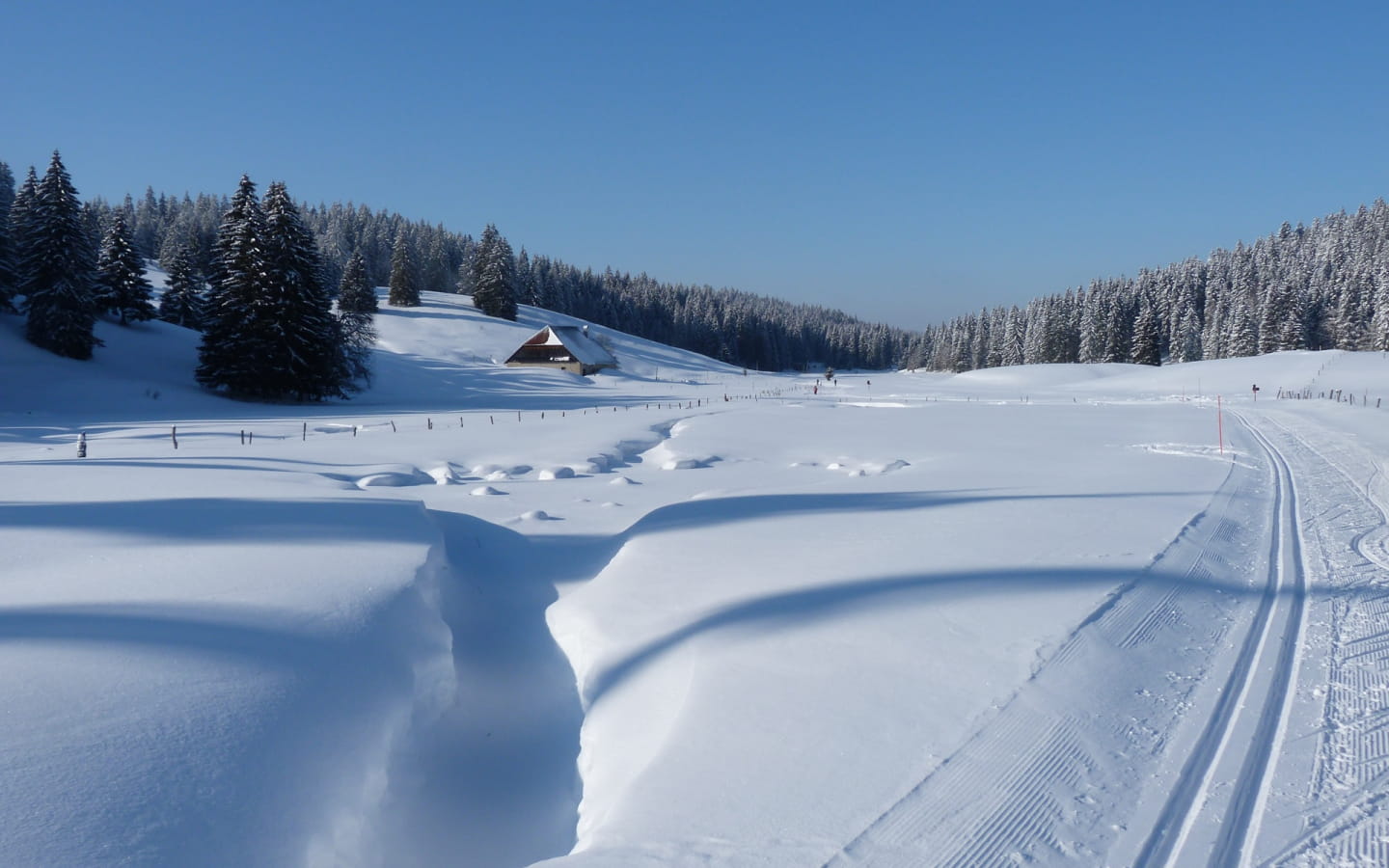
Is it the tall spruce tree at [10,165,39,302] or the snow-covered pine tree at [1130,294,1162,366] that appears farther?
the snow-covered pine tree at [1130,294,1162,366]

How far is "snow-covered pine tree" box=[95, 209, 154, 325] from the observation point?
41938 mm

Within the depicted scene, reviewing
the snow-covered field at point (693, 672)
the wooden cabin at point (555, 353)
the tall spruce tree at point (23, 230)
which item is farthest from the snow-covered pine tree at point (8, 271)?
the snow-covered field at point (693, 672)

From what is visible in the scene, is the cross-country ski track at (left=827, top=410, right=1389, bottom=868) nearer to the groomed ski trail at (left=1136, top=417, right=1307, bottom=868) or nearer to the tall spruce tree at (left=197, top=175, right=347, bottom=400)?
the groomed ski trail at (left=1136, top=417, right=1307, bottom=868)

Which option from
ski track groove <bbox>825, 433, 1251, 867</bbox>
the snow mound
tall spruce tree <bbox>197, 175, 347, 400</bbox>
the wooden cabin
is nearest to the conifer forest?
tall spruce tree <bbox>197, 175, 347, 400</bbox>

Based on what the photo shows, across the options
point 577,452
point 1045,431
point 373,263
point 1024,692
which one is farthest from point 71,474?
point 373,263

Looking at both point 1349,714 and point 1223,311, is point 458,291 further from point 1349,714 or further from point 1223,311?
point 1349,714

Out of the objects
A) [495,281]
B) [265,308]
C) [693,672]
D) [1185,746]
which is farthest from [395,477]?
[495,281]

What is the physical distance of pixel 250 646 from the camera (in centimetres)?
566

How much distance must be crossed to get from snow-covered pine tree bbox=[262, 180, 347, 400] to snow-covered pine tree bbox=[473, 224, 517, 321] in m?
39.6

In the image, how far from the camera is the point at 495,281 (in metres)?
79.9

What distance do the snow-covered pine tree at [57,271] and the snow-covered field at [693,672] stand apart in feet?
98.0

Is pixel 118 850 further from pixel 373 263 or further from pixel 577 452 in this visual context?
pixel 373 263

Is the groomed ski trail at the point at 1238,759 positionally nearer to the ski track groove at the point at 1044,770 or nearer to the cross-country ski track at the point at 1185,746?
the cross-country ski track at the point at 1185,746

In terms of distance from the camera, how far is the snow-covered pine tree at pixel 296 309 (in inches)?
1474
